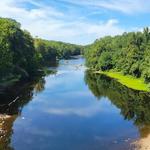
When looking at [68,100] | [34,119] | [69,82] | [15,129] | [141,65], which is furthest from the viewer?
[69,82]

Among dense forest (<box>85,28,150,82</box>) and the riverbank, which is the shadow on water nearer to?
the riverbank

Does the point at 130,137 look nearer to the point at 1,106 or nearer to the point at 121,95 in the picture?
the point at 1,106

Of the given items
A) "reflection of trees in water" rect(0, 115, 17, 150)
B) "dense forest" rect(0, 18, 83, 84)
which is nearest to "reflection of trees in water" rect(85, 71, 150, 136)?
"reflection of trees in water" rect(0, 115, 17, 150)

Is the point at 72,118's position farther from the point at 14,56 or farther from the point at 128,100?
the point at 14,56

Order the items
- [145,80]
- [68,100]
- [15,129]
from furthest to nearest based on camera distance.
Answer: [145,80], [68,100], [15,129]

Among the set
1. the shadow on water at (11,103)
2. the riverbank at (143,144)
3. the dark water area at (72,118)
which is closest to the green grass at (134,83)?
the dark water area at (72,118)

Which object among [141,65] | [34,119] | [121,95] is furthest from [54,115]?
[141,65]
